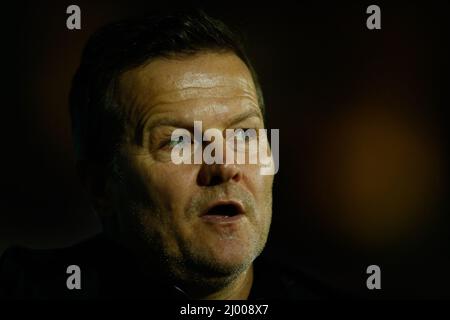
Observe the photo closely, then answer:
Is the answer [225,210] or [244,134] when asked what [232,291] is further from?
[244,134]

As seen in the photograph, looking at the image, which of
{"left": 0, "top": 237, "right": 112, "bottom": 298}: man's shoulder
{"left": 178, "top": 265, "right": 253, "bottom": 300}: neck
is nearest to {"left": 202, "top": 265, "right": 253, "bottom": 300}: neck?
{"left": 178, "top": 265, "right": 253, "bottom": 300}: neck

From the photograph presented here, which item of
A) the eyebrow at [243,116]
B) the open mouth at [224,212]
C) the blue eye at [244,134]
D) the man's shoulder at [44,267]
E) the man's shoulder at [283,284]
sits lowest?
the man's shoulder at [283,284]

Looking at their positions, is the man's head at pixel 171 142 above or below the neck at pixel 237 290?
above

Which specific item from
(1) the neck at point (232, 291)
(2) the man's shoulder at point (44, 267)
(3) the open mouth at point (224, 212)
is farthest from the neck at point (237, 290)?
(2) the man's shoulder at point (44, 267)

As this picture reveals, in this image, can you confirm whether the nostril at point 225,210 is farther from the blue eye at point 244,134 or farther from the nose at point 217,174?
the blue eye at point 244,134

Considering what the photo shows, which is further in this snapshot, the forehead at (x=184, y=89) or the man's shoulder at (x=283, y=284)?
the man's shoulder at (x=283, y=284)

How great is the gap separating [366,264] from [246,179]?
636 mm

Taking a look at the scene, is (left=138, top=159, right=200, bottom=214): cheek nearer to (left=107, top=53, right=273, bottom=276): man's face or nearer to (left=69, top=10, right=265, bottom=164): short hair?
(left=107, top=53, right=273, bottom=276): man's face

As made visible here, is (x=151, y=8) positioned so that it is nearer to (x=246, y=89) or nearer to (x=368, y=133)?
(x=246, y=89)

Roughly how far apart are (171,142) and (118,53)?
0.22 metres

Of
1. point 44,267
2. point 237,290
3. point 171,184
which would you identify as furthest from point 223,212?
point 44,267

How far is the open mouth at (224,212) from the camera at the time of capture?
1.10m

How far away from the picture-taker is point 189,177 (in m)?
1.12

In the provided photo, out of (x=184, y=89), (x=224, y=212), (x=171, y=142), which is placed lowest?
(x=224, y=212)
